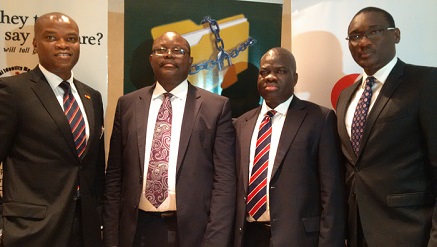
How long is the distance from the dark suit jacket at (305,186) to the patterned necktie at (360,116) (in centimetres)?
15

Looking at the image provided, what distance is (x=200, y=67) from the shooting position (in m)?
3.62


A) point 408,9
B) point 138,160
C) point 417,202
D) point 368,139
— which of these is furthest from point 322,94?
point 138,160

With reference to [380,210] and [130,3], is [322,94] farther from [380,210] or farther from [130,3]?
[130,3]

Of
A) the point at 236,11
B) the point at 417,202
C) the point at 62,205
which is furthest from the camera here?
the point at 236,11

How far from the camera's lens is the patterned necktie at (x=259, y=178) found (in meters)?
2.64

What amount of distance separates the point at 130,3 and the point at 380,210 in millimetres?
2349

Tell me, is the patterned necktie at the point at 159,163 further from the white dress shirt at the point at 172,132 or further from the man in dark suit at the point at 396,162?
the man in dark suit at the point at 396,162

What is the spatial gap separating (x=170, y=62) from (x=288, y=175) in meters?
1.01

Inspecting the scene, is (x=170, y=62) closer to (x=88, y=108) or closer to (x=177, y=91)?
(x=177, y=91)

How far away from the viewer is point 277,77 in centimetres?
279

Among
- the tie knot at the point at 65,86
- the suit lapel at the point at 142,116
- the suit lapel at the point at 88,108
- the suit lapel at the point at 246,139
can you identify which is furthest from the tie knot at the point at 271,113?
the tie knot at the point at 65,86

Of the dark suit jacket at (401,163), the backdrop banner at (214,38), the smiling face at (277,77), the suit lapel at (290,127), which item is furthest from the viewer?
the backdrop banner at (214,38)

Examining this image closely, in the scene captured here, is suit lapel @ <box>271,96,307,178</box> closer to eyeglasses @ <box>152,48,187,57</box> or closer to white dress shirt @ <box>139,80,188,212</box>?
white dress shirt @ <box>139,80,188,212</box>

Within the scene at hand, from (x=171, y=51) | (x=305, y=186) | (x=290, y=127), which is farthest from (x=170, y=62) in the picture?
(x=305, y=186)
